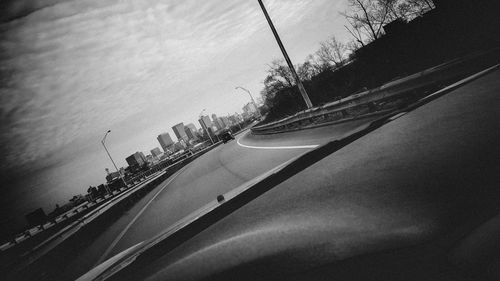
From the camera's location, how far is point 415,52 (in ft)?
91.8

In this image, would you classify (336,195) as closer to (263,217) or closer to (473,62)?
(263,217)

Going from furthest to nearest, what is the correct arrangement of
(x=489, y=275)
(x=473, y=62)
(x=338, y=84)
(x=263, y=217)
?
(x=338, y=84) → (x=473, y=62) → (x=263, y=217) → (x=489, y=275)

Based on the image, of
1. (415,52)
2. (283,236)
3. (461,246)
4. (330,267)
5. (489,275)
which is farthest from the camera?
(415,52)

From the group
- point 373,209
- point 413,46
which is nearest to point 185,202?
point 373,209

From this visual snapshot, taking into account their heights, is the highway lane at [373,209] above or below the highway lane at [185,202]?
above

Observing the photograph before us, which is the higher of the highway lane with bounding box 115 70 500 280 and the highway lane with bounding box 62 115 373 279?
the highway lane with bounding box 115 70 500 280

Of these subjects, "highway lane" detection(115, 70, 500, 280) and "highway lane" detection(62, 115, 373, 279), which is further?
"highway lane" detection(62, 115, 373, 279)

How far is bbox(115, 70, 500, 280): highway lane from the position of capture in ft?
8.52

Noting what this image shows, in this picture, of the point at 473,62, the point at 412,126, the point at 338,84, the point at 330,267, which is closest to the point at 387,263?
the point at 330,267

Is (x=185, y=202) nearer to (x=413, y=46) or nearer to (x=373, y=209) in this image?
(x=373, y=209)

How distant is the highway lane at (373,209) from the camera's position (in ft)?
8.52

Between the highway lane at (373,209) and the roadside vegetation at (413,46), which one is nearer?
the highway lane at (373,209)

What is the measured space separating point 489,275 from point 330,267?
1.19 metres

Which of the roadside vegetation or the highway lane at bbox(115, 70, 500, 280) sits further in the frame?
the roadside vegetation
